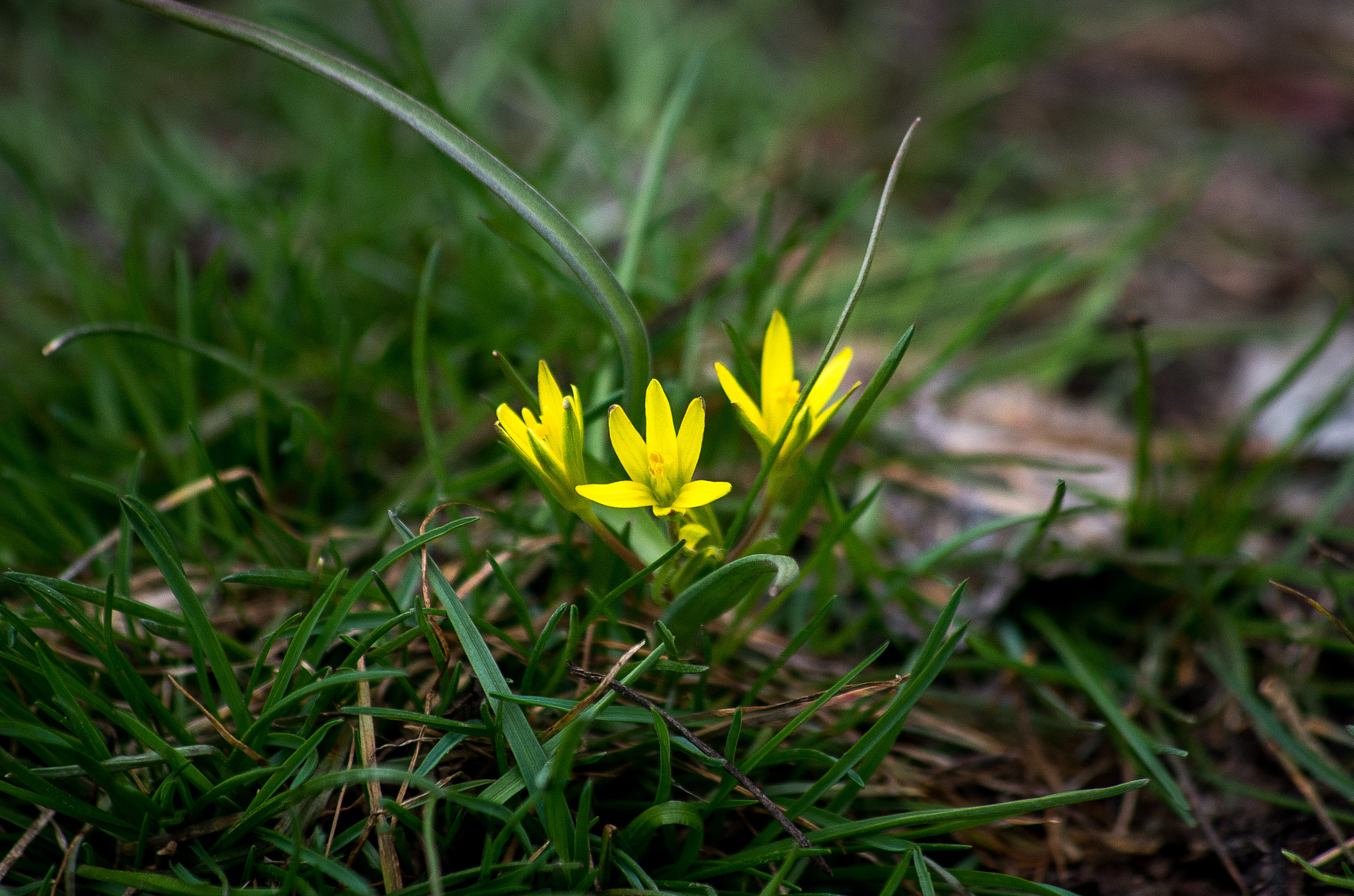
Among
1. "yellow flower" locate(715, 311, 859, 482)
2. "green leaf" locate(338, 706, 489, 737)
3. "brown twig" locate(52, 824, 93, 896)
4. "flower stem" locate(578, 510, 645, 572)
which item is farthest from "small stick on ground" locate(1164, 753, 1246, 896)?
"brown twig" locate(52, 824, 93, 896)

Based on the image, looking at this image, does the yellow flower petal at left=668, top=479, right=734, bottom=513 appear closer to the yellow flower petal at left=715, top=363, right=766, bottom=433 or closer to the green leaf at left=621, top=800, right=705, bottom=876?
the yellow flower petal at left=715, top=363, right=766, bottom=433

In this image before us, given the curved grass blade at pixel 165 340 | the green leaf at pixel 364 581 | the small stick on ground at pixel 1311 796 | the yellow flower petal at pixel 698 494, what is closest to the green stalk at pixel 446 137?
the yellow flower petal at pixel 698 494

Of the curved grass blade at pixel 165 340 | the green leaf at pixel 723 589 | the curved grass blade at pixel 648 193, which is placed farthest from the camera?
the curved grass blade at pixel 648 193

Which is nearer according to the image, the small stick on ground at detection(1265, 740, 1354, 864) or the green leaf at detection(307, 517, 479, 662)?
the green leaf at detection(307, 517, 479, 662)

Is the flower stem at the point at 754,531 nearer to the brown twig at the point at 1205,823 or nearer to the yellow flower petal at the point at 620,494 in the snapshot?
the yellow flower petal at the point at 620,494

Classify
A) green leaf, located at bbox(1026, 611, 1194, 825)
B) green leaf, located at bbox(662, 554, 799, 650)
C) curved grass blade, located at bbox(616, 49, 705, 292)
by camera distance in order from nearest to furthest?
green leaf, located at bbox(662, 554, 799, 650) < green leaf, located at bbox(1026, 611, 1194, 825) < curved grass blade, located at bbox(616, 49, 705, 292)

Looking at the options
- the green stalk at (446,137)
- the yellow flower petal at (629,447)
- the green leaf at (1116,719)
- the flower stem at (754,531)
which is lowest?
the green leaf at (1116,719)

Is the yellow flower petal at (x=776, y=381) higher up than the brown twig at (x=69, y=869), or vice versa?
the yellow flower petal at (x=776, y=381)
